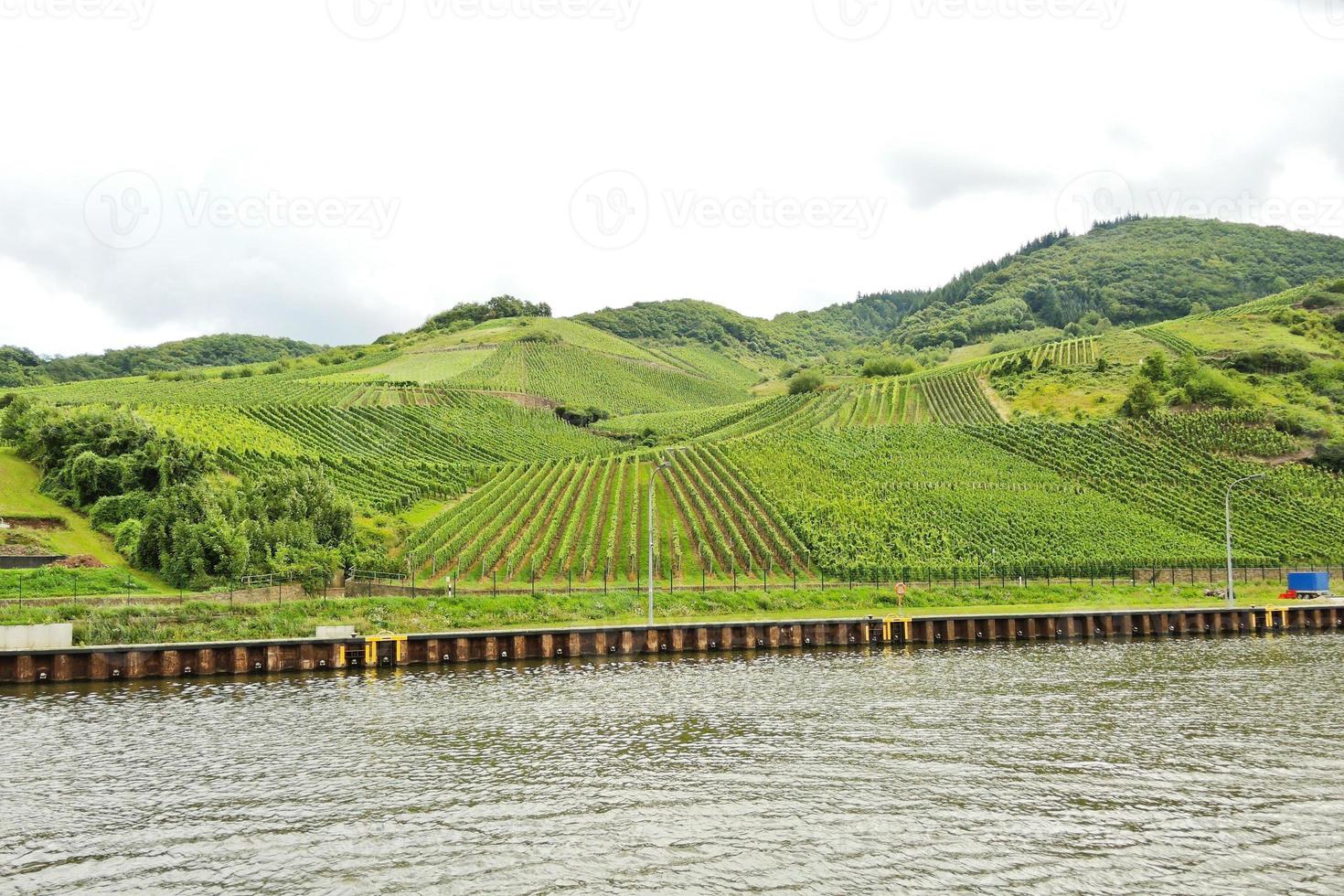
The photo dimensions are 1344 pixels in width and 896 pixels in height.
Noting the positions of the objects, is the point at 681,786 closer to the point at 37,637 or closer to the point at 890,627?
the point at 890,627

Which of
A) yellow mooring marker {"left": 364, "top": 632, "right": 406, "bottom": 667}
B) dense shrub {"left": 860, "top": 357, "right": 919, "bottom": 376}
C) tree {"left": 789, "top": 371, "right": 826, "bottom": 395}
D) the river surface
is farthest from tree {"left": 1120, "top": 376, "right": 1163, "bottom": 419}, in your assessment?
yellow mooring marker {"left": 364, "top": 632, "right": 406, "bottom": 667}

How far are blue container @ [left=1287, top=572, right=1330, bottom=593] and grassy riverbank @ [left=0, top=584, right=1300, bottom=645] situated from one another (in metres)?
1.93

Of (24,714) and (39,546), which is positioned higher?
(39,546)

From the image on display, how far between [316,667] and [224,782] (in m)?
21.5

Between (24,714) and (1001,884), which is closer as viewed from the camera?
(1001,884)

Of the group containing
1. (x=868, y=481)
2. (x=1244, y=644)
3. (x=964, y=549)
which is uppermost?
(x=868, y=481)

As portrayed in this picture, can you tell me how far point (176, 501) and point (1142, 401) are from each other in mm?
94904

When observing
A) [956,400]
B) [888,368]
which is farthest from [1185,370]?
[888,368]

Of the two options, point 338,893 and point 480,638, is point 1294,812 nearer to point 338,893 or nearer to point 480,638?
point 338,893

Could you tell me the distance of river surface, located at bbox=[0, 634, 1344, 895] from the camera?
60.5ft

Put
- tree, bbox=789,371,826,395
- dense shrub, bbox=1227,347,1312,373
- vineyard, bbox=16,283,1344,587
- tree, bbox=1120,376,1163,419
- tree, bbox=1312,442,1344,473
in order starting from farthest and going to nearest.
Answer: tree, bbox=789,371,826,395 → dense shrub, bbox=1227,347,1312,373 → tree, bbox=1120,376,1163,419 → tree, bbox=1312,442,1344,473 → vineyard, bbox=16,283,1344,587

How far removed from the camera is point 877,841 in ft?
65.1

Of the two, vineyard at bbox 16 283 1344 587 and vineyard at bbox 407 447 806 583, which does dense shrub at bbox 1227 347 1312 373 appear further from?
vineyard at bbox 407 447 806 583

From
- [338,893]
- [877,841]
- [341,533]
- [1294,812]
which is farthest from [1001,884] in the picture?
[341,533]
